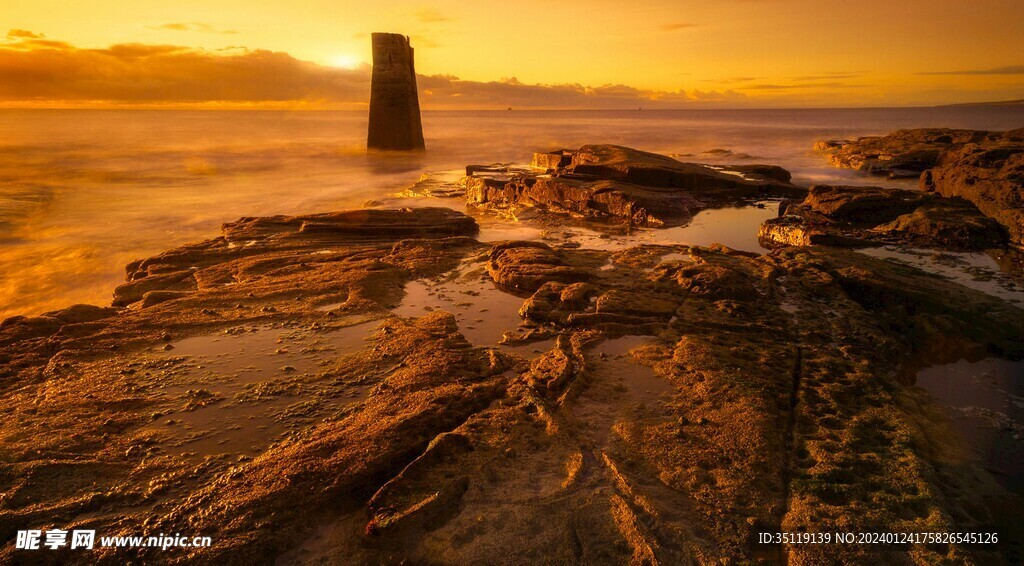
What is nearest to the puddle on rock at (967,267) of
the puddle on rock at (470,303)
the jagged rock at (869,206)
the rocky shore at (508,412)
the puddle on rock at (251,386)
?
the rocky shore at (508,412)

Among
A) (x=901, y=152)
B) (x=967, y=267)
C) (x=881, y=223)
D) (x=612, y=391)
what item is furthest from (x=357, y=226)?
(x=901, y=152)

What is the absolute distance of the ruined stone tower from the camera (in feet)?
83.7

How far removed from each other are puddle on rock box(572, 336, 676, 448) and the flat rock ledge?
23.7 ft

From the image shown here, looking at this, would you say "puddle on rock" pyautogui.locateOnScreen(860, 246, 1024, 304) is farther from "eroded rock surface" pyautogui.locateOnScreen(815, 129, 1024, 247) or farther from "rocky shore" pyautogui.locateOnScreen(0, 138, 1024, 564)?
"eroded rock surface" pyautogui.locateOnScreen(815, 129, 1024, 247)

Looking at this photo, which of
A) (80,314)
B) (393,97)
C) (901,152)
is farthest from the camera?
(393,97)

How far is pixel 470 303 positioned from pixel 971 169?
12.5 meters

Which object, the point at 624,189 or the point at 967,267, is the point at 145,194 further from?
the point at 967,267

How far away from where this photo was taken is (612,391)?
4492 mm

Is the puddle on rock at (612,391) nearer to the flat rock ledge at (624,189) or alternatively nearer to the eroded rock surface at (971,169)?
the flat rock ledge at (624,189)

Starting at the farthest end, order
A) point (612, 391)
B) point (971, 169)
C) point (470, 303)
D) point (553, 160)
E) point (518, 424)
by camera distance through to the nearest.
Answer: point (553, 160) < point (971, 169) < point (470, 303) < point (612, 391) < point (518, 424)

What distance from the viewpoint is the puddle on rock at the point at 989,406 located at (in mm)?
3637

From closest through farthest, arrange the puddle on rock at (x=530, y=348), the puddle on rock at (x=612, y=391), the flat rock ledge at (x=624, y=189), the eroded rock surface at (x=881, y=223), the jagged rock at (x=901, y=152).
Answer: the puddle on rock at (x=612, y=391), the puddle on rock at (x=530, y=348), the eroded rock surface at (x=881, y=223), the flat rock ledge at (x=624, y=189), the jagged rock at (x=901, y=152)

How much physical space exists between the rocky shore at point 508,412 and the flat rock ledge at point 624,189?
4.82 metres

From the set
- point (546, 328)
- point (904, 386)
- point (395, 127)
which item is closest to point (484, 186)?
point (546, 328)
